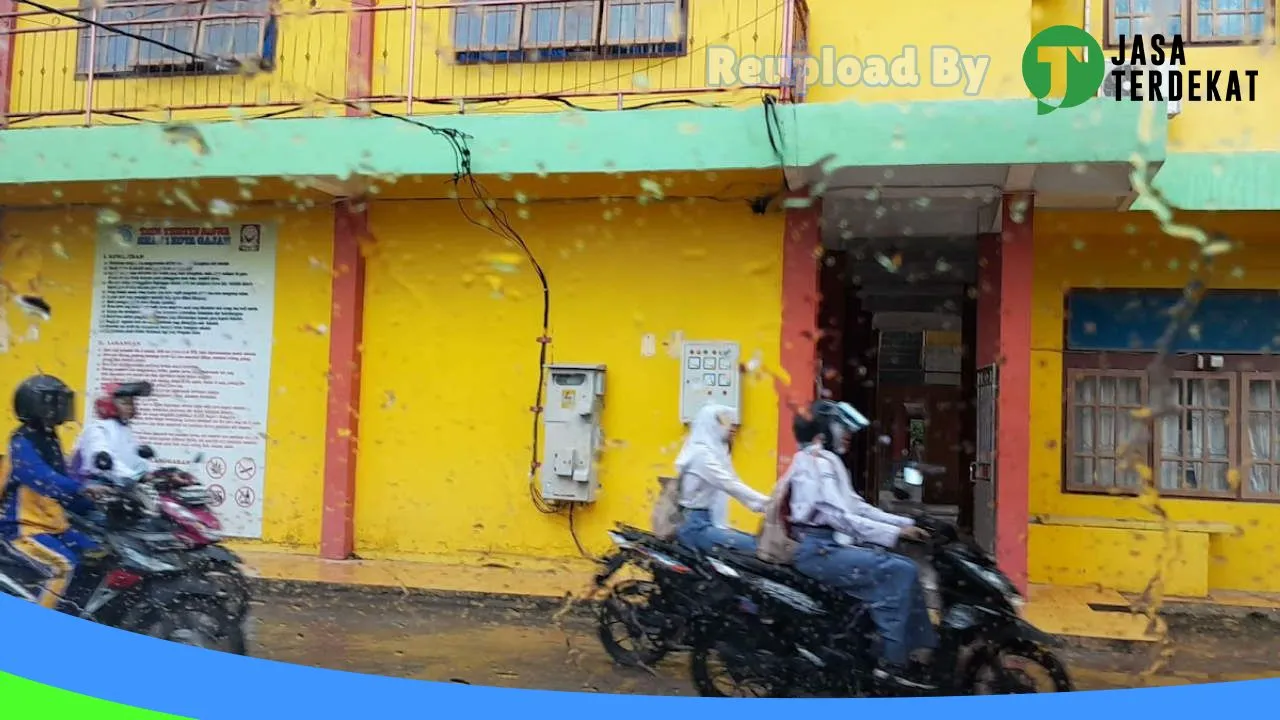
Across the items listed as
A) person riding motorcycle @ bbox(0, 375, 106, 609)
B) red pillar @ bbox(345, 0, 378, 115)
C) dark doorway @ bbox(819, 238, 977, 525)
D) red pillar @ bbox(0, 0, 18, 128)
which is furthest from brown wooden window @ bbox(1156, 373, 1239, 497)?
red pillar @ bbox(0, 0, 18, 128)

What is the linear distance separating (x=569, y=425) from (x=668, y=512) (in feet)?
2.51

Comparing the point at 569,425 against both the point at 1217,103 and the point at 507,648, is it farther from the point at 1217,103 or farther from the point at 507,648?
the point at 1217,103

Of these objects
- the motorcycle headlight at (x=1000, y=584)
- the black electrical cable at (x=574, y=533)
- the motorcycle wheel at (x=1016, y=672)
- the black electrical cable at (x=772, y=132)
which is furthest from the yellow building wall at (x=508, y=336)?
the motorcycle wheel at (x=1016, y=672)

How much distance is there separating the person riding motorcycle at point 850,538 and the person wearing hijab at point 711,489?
0.14 m

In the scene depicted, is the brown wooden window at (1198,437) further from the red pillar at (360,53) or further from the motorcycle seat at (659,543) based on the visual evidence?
the red pillar at (360,53)

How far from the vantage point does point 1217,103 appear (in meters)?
2.09

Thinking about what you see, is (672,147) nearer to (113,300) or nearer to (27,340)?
(113,300)

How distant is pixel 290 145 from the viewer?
9.05 feet

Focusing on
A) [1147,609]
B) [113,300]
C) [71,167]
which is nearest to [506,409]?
[113,300]

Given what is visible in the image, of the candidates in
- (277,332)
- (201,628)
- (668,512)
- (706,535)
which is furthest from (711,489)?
(277,332)

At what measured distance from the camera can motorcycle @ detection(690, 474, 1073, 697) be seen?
184 centimetres

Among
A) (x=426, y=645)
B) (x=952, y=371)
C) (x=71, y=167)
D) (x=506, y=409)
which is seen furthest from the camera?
(x=506, y=409)

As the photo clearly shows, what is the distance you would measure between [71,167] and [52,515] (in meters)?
0.92

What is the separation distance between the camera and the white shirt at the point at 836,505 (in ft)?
6.79
